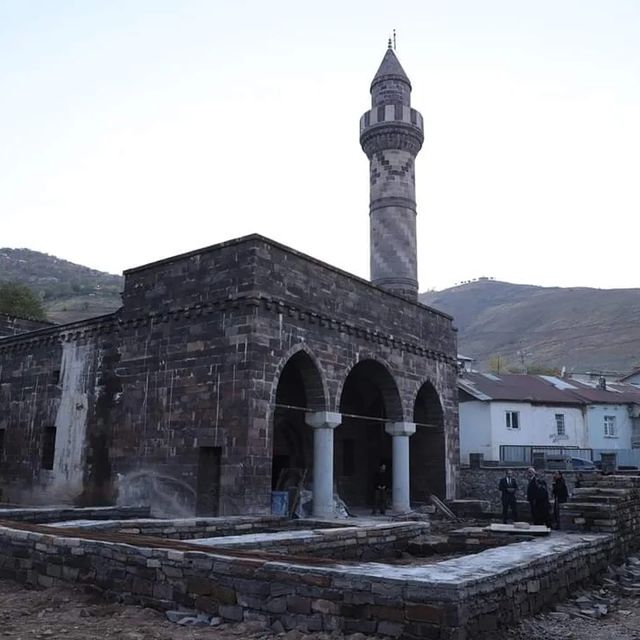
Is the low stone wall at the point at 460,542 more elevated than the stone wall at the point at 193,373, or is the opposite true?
the stone wall at the point at 193,373

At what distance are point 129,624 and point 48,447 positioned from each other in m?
13.0

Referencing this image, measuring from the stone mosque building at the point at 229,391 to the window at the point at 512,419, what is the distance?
10.9 m

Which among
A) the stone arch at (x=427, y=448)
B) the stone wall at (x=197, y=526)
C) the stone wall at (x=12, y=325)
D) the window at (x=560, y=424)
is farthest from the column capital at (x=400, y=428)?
the window at (x=560, y=424)

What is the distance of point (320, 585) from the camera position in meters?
6.02

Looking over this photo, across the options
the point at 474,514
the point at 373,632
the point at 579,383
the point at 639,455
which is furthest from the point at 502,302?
the point at 373,632

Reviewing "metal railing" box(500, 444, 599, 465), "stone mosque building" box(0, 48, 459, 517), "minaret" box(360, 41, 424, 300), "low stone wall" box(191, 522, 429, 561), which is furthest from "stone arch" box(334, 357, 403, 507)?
"metal railing" box(500, 444, 599, 465)

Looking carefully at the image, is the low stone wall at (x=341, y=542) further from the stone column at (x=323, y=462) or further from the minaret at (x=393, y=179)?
the minaret at (x=393, y=179)

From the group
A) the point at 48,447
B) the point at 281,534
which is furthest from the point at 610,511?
the point at 48,447

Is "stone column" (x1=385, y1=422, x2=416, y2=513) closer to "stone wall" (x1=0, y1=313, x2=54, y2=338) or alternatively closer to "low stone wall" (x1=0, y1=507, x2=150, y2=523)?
"low stone wall" (x1=0, y1=507, x2=150, y2=523)

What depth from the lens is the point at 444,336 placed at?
69.1 feet

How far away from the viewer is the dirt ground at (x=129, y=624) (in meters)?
6.06

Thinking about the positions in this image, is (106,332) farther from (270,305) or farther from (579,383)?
(579,383)

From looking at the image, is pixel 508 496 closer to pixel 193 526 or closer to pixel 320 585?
pixel 193 526

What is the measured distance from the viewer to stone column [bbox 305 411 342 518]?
606 inches
